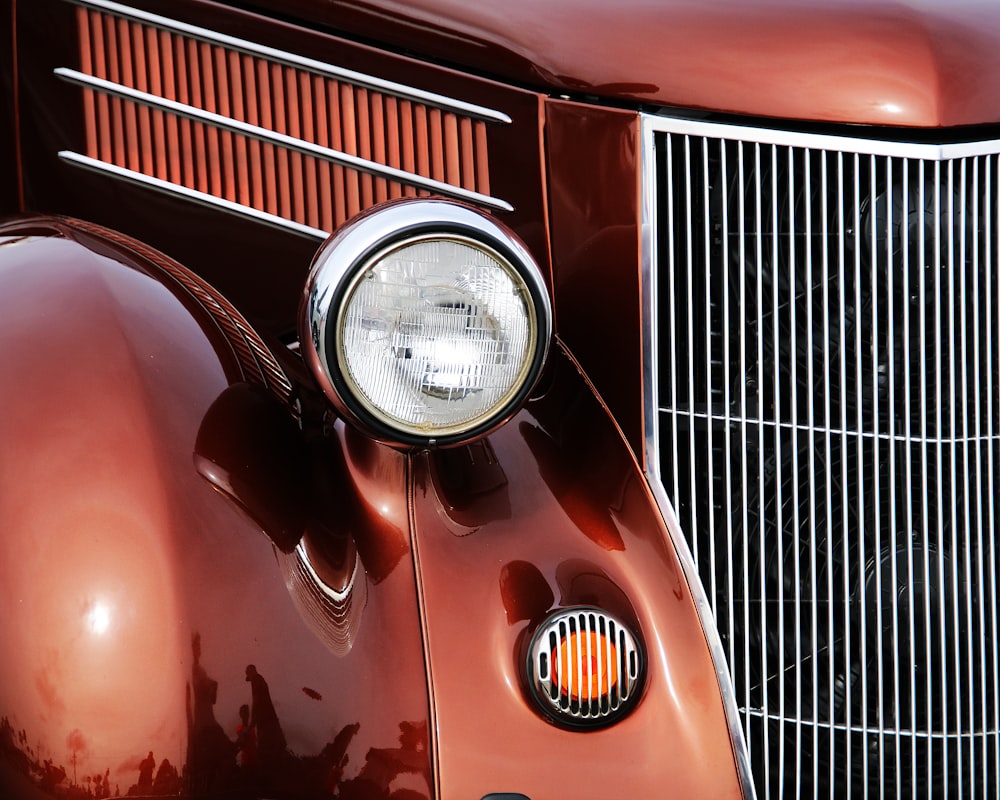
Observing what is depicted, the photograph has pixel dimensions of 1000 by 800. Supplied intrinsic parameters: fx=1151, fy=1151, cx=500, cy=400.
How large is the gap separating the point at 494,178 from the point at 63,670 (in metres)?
1.02

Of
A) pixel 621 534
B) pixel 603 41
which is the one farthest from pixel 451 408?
pixel 603 41

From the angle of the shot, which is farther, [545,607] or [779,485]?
[779,485]

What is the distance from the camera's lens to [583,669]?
4.87 ft

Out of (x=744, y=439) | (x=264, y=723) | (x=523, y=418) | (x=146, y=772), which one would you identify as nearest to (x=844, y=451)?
(x=744, y=439)

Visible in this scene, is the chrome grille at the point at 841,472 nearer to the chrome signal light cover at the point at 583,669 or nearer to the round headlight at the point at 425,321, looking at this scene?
the chrome signal light cover at the point at 583,669

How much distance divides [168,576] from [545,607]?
1.59ft

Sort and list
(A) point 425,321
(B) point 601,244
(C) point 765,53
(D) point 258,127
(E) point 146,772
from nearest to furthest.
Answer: (E) point 146,772
(A) point 425,321
(C) point 765,53
(B) point 601,244
(D) point 258,127

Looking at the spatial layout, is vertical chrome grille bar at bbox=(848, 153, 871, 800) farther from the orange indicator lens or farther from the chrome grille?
the orange indicator lens

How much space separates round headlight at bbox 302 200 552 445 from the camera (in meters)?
1.42

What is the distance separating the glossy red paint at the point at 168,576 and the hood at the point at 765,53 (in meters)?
0.67

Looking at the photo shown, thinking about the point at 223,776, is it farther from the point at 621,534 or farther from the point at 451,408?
the point at 621,534

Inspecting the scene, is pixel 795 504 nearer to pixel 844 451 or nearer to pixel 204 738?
pixel 844 451

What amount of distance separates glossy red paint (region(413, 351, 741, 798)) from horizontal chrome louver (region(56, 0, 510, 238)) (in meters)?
0.49

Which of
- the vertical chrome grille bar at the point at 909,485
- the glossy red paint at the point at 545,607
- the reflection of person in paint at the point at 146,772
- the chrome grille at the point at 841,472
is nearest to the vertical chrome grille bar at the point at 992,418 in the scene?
the chrome grille at the point at 841,472
